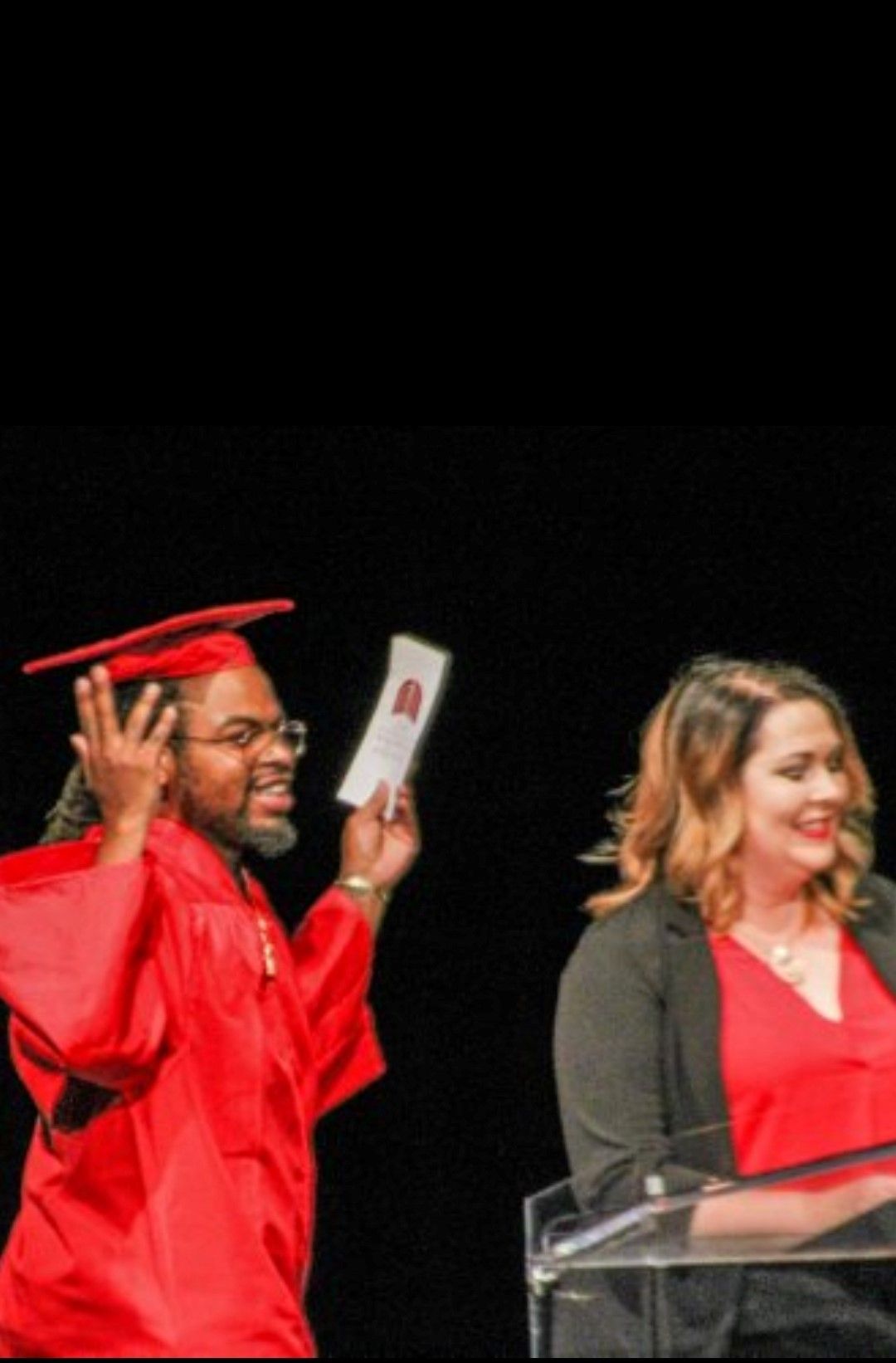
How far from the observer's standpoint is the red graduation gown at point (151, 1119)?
2.90m

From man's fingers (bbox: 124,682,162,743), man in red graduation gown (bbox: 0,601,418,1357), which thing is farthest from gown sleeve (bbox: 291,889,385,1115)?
man's fingers (bbox: 124,682,162,743)

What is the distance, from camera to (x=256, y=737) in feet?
11.0

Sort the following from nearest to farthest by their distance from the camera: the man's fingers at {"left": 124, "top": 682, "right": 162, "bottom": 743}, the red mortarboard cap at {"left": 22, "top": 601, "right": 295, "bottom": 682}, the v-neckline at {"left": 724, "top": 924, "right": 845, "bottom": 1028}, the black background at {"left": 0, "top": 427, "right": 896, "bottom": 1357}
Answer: the man's fingers at {"left": 124, "top": 682, "right": 162, "bottom": 743} < the v-neckline at {"left": 724, "top": 924, "right": 845, "bottom": 1028} < the red mortarboard cap at {"left": 22, "top": 601, "right": 295, "bottom": 682} < the black background at {"left": 0, "top": 427, "right": 896, "bottom": 1357}

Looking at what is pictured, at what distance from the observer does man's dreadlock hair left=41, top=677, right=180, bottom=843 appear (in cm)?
332

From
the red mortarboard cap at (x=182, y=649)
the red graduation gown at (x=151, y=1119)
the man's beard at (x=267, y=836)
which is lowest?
the red graduation gown at (x=151, y=1119)

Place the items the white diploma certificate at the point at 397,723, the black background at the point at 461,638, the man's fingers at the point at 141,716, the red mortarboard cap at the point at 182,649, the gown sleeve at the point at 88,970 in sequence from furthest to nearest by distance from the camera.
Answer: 1. the black background at the point at 461,638
2. the white diploma certificate at the point at 397,723
3. the red mortarboard cap at the point at 182,649
4. the man's fingers at the point at 141,716
5. the gown sleeve at the point at 88,970

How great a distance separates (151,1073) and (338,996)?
42cm

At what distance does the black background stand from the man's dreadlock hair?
267 millimetres

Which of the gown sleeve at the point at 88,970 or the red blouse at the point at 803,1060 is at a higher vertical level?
the gown sleeve at the point at 88,970

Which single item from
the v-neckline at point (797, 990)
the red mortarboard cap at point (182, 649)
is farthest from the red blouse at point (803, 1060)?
the red mortarboard cap at point (182, 649)

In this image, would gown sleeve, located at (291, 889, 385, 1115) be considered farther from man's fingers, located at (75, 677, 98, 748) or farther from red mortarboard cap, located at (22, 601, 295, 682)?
man's fingers, located at (75, 677, 98, 748)

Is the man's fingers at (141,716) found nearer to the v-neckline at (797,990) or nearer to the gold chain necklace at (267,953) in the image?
the gold chain necklace at (267,953)

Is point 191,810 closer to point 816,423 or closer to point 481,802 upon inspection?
point 481,802

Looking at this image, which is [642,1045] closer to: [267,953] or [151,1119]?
[267,953]
